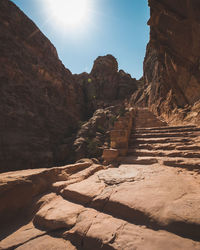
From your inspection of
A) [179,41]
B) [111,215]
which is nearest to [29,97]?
[179,41]

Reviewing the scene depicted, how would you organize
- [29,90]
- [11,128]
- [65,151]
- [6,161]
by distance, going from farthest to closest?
[29,90] → [65,151] → [11,128] → [6,161]

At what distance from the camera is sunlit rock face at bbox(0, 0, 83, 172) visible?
11211mm

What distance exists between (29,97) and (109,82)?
21.2 meters

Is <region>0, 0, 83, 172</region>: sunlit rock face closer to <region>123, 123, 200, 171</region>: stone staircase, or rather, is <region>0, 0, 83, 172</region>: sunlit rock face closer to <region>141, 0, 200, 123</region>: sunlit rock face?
<region>123, 123, 200, 171</region>: stone staircase

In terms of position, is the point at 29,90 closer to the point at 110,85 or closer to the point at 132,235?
the point at 132,235

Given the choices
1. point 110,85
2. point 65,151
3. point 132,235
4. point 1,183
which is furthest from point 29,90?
point 110,85

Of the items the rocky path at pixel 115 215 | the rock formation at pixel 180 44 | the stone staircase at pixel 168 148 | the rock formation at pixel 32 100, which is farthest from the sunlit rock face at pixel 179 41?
the rock formation at pixel 32 100

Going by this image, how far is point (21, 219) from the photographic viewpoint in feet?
5.78

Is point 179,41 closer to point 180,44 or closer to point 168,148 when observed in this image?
point 180,44

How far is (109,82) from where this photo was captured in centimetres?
3109

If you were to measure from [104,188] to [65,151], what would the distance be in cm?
1225

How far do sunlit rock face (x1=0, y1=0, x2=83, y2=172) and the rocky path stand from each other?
10.7 meters

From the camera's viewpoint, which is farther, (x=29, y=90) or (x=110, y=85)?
(x=110, y=85)

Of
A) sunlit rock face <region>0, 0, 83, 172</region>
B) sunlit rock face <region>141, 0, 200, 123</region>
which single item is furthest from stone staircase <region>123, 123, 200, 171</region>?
sunlit rock face <region>0, 0, 83, 172</region>
